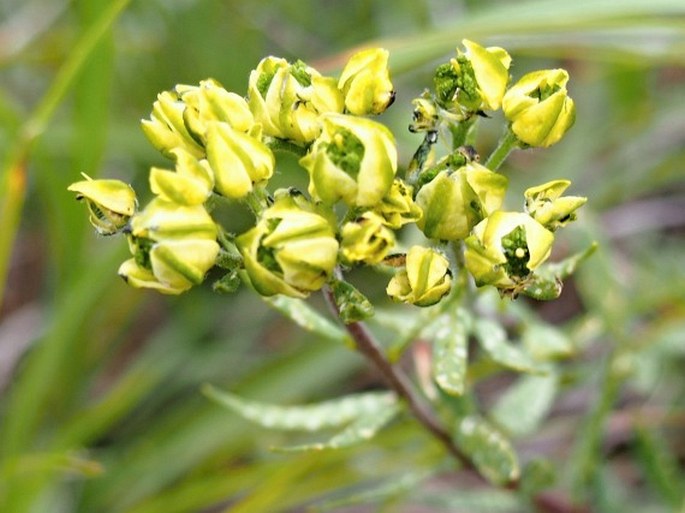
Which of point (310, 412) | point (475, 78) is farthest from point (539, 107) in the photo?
point (310, 412)

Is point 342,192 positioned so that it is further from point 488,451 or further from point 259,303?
point 259,303

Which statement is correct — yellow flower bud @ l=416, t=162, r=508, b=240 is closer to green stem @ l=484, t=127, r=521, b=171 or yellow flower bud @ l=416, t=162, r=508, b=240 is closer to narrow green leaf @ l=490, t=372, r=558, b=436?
green stem @ l=484, t=127, r=521, b=171

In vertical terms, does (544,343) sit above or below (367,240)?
below

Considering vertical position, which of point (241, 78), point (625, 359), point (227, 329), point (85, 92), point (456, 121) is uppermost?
point (456, 121)

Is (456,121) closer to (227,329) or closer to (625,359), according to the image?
(625,359)

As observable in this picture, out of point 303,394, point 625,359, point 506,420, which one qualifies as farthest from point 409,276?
point 303,394
